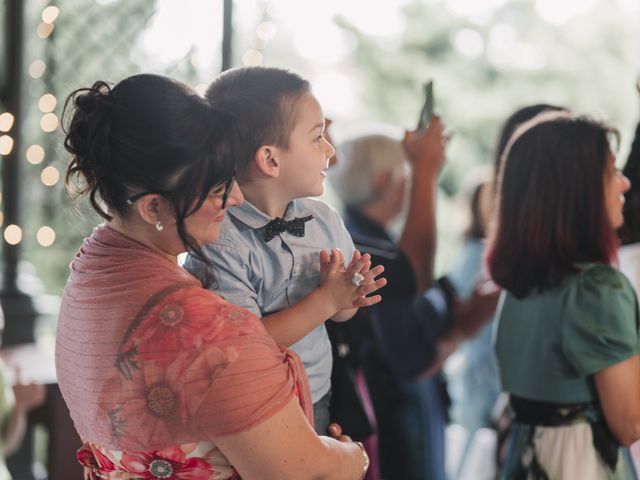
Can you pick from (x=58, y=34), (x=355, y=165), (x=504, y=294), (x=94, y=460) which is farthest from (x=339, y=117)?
(x=94, y=460)

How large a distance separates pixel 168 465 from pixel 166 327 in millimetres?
175

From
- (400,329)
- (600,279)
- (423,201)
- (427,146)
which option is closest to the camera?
(600,279)

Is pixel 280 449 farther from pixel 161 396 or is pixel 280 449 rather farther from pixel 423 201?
pixel 423 201

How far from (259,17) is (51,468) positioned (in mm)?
1644

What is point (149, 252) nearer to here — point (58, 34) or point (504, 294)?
point (504, 294)

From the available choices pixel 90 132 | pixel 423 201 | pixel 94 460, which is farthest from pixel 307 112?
pixel 423 201

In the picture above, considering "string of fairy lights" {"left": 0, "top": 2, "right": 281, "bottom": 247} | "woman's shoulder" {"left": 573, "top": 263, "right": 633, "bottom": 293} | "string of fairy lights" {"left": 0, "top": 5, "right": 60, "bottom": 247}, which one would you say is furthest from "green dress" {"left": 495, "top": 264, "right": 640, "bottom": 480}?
"string of fairy lights" {"left": 0, "top": 5, "right": 60, "bottom": 247}

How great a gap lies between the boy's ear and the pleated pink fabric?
19 centimetres

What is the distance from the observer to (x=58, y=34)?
11.1 ft

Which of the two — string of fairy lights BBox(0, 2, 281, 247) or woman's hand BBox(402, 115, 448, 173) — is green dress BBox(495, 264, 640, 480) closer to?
woman's hand BBox(402, 115, 448, 173)

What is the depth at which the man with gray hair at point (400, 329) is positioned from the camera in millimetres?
2227

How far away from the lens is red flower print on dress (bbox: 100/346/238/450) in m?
0.93

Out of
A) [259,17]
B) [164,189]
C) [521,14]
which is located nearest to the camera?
[164,189]

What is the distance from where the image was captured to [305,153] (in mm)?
1123
